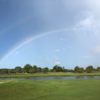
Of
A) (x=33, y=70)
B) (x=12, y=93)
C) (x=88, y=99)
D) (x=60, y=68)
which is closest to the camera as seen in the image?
(x=88, y=99)

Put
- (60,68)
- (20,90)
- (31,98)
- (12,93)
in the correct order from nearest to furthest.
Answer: (31,98), (12,93), (20,90), (60,68)

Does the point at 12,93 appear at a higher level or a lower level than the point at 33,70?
lower

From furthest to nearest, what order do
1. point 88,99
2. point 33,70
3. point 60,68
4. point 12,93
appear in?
point 60,68
point 33,70
point 12,93
point 88,99

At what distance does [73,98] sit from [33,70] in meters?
151

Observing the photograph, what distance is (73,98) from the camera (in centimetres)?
2666


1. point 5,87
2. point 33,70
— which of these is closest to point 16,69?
point 33,70

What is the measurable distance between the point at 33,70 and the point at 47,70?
1415 cm

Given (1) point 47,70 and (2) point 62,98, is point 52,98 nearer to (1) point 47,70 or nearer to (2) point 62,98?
(2) point 62,98

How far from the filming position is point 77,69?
19038cm

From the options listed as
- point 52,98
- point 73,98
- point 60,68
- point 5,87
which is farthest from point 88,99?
point 60,68

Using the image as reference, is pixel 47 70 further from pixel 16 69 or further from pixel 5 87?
pixel 5 87

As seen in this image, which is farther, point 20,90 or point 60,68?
point 60,68

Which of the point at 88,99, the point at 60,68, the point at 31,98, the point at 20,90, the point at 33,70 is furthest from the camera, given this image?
the point at 60,68

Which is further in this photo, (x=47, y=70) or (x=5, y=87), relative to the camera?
(x=47, y=70)
